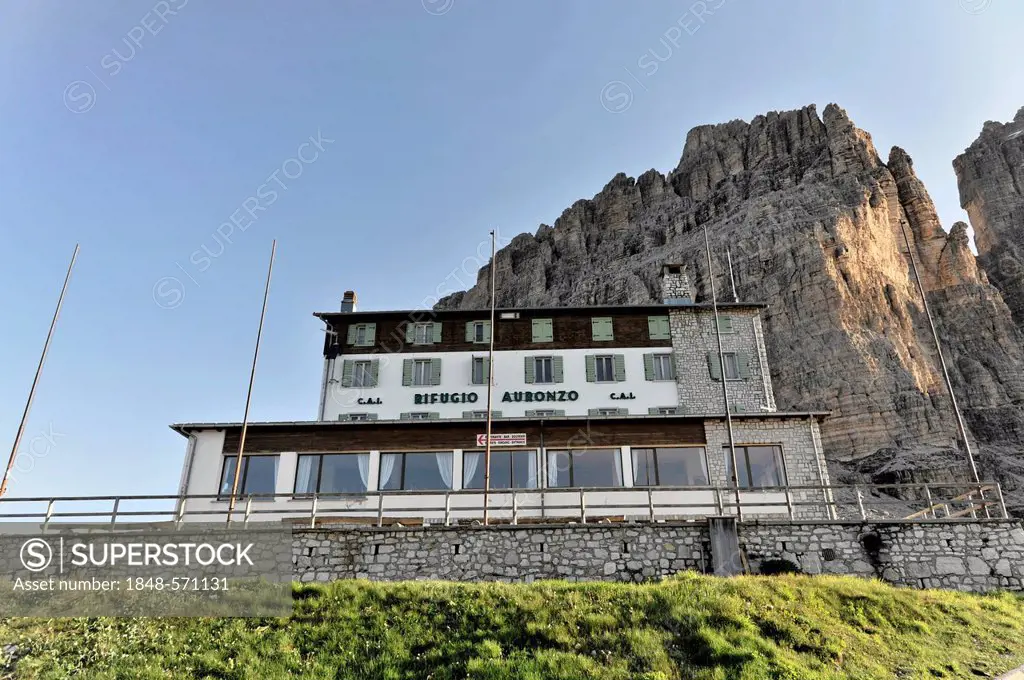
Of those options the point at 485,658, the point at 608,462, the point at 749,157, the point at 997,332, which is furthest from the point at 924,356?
the point at 485,658

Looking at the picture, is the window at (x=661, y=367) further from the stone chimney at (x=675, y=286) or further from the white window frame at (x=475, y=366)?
the white window frame at (x=475, y=366)

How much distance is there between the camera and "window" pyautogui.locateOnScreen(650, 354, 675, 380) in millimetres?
35344

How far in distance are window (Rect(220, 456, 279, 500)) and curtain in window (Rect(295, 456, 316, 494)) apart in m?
0.89

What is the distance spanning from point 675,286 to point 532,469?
16381 millimetres

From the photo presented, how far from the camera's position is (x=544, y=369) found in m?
36.0

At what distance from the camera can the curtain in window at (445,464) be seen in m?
26.8

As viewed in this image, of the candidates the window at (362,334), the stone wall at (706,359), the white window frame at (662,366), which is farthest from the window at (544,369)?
the window at (362,334)

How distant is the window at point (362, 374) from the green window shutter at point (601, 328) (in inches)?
470

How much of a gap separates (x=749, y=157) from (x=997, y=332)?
45.3m

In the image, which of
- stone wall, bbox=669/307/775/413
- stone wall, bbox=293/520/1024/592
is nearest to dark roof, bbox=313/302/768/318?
stone wall, bbox=669/307/775/413

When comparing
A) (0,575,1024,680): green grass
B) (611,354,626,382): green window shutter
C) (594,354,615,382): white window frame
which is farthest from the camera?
(594,354,615,382): white window frame

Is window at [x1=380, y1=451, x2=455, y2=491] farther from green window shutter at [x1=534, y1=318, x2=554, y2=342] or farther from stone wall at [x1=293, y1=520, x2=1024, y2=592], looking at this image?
green window shutter at [x1=534, y1=318, x2=554, y2=342]

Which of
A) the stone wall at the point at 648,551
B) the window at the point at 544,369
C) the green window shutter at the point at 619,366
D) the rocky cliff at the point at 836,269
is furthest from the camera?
the rocky cliff at the point at 836,269

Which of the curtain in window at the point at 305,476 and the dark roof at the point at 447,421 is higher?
the dark roof at the point at 447,421
